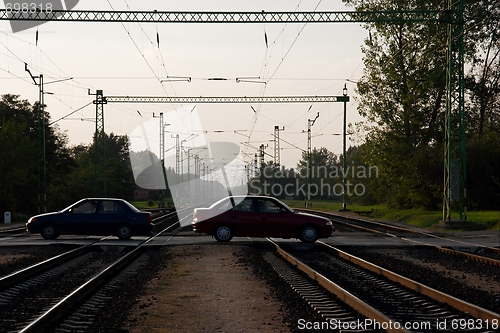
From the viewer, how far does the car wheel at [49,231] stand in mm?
27453

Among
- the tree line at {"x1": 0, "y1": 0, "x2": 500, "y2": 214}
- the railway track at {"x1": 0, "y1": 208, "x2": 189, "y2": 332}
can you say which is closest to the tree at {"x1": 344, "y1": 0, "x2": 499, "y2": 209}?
the tree line at {"x1": 0, "y1": 0, "x2": 500, "y2": 214}

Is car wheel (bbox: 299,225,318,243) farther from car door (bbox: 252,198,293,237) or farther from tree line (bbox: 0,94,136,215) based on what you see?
tree line (bbox: 0,94,136,215)

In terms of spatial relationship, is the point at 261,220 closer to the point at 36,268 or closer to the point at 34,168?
the point at 36,268

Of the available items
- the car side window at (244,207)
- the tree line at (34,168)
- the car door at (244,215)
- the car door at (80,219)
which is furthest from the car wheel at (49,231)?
the tree line at (34,168)

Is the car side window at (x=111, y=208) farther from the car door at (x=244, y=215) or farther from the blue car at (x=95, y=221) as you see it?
the car door at (x=244, y=215)

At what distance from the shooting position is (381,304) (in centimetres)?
1162

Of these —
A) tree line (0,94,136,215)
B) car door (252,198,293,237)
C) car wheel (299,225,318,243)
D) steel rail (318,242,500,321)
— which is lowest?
steel rail (318,242,500,321)

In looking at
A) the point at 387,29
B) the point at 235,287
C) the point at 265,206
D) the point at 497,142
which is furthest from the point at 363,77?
the point at 235,287

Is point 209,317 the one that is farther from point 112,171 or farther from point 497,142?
point 112,171

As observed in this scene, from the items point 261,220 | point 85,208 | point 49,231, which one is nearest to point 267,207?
point 261,220

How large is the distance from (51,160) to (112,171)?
13980mm

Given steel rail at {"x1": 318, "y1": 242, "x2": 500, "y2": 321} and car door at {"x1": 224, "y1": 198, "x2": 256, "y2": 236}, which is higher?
Answer: car door at {"x1": 224, "y1": 198, "x2": 256, "y2": 236}

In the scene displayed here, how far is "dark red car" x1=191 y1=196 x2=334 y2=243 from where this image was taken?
2556 cm

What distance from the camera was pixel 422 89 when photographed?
57125mm
